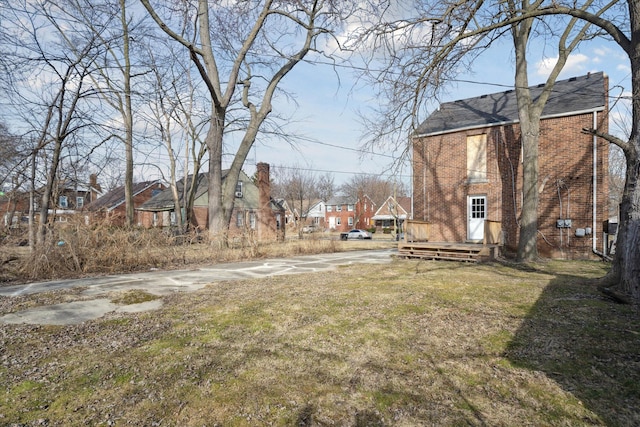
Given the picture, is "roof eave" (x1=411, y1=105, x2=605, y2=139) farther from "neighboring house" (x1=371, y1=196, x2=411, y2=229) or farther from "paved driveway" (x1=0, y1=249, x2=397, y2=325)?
"neighboring house" (x1=371, y1=196, x2=411, y2=229)

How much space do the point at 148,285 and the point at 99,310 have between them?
2220 millimetres

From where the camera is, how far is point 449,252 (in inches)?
495

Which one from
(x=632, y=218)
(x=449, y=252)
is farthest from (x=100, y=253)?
(x=632, y=218)

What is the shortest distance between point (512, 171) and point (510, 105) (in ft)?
12.5

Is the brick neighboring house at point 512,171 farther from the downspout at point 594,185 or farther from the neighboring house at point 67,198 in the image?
Answer: the neighboring house at point 67,198

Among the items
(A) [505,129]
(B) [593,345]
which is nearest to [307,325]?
(B) [593,345]

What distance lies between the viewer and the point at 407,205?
56.7 metres

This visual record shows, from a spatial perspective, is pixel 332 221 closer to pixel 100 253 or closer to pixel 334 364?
pixel 100 253

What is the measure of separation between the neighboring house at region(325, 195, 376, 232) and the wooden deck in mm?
44027

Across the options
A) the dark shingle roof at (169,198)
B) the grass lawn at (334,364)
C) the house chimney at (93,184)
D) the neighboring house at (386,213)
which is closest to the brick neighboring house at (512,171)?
the grass lawn at (334,364)

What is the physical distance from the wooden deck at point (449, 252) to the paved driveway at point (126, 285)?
12.6 ft

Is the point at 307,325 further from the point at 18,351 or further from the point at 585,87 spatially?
the point at 585,87

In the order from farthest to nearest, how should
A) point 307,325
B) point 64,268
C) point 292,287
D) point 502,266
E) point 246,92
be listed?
point 246,92 → point 502,266 → point 64,268 → point 292,287 → point 307,325

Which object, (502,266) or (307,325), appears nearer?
(307,325)
